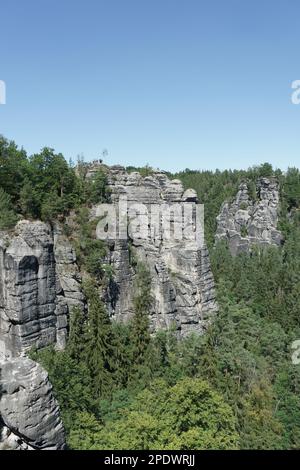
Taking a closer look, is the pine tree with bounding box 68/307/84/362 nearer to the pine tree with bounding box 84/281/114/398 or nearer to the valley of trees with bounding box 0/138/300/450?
the valley of trees with bounding box 0/138/300/450

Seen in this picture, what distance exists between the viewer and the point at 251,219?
85875 mm

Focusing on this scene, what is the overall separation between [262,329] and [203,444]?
25.2 meters

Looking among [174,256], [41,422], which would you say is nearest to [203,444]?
[41,422]

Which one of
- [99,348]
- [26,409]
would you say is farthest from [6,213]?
[26,409]

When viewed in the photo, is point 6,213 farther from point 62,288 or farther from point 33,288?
point 62,288

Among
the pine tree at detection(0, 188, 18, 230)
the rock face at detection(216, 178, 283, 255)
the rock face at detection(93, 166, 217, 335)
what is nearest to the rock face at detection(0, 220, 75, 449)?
the pine tree at detection(0, 188, 18, 230)

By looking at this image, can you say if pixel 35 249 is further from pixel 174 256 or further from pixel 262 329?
pixel 262 329

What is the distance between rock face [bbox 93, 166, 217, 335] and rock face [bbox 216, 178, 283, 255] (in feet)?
→ 136

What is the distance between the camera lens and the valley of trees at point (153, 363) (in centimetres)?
2069

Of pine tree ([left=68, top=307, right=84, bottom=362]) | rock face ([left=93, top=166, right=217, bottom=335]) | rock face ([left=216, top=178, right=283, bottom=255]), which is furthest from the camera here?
rock face ([left=216, top=178, right=283, bottom=255])

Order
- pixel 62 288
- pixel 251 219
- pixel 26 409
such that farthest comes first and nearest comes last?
pixel 251 219, pixel 62 288, pixel 26 409

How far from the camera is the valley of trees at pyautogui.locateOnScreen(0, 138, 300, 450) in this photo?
67.9 feet

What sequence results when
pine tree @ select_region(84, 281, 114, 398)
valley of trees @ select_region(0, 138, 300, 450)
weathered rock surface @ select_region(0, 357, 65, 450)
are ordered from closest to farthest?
weathered rock surface @ select_region(0, 357, 65, 450) < valley of trees @ select_region(0, 138, 300, 450) < pine tree @ select_region(84, 281, 114, 398)

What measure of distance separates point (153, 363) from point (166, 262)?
43.4ft
